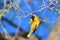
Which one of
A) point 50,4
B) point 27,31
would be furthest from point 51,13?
point 27,31

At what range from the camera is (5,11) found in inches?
93.3

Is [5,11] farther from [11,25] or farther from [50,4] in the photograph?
[50,4]

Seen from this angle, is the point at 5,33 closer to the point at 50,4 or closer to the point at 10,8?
the point at 10,8

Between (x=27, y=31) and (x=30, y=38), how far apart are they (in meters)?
0.07

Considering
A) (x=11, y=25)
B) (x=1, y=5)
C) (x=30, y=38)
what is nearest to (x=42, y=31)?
(x=30, y=38)

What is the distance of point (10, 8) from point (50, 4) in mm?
→ 377

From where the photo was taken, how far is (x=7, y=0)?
2.37 metres

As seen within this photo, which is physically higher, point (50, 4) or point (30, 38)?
point (50, 4)

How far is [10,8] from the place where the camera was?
2363 mm

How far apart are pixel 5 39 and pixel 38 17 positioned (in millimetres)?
389

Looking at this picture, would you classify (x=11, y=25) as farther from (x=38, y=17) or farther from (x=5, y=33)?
(x=38, y=17)

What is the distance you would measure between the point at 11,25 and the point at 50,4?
42 cm

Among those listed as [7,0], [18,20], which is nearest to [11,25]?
[18,20]

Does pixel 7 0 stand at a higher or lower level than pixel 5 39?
higher
